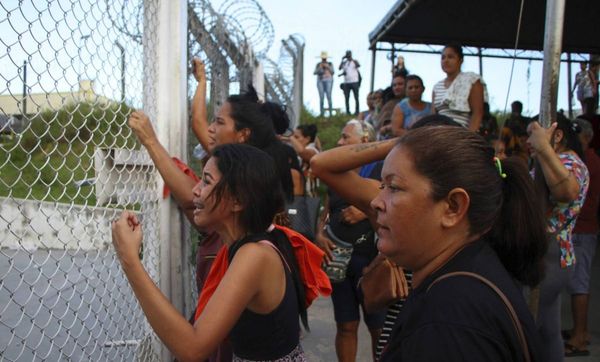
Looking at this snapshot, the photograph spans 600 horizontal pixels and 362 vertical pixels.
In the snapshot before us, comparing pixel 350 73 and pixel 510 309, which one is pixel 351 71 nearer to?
pixel 350 73

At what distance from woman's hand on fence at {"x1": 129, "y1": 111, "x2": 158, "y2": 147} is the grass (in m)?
0.07

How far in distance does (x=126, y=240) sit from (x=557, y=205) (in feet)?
8.24

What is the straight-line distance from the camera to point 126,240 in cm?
156

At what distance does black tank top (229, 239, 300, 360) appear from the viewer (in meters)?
1.76

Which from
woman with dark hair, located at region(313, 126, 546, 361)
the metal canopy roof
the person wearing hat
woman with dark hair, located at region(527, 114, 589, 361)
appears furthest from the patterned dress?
the person wearing hat

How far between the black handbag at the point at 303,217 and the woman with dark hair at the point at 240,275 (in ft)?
7.97

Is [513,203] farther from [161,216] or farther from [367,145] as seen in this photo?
[161,216]

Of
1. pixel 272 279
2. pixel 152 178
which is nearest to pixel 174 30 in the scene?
pixel 152 178

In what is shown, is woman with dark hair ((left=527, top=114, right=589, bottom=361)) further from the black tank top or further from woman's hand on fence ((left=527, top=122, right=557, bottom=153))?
the black tank top

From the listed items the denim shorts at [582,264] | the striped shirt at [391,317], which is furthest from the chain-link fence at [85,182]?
the denim shorts at [582,264]

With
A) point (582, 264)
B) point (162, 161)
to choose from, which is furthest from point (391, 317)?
point (582, 264)

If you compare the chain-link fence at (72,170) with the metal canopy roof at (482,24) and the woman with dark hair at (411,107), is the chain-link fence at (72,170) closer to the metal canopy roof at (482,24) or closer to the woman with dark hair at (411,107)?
the woman with dark hair at (411,107)

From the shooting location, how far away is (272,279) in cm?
173

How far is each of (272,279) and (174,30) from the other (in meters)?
1.61
